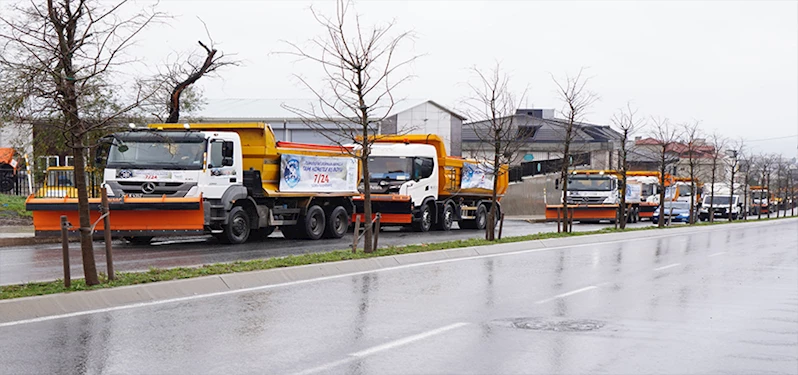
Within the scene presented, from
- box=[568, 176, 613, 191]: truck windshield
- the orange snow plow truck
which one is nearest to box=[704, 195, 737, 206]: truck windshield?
box=[568, 176, 613, 191]: truck windshield

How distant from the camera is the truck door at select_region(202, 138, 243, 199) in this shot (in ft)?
68.9

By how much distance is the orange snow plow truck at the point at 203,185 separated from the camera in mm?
20156

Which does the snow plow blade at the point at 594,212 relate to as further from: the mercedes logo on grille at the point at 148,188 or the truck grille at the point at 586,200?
the mercedes logo on grille at the point at 148,188

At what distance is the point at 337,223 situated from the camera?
85.7ft

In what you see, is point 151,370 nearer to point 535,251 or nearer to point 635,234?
point 535,251

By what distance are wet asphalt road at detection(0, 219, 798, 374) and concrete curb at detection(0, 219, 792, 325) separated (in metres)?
0.44

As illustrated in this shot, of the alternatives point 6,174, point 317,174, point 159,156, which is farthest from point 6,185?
point 159,156

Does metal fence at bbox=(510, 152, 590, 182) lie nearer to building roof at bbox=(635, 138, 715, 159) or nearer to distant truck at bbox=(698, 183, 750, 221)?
building roof at bbox=(635, 138, 715, 159)

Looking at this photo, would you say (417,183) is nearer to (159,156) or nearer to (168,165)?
(168,165)

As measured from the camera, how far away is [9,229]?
2447 cm

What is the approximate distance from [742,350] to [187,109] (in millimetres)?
30069

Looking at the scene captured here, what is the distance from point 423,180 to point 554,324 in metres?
19.5

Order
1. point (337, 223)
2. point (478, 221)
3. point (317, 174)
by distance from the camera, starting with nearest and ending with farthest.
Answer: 1. point (317, 174)
2. point (337, 223)
3. point (478, 221)

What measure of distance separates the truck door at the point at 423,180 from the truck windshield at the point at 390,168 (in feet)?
0.83
